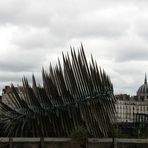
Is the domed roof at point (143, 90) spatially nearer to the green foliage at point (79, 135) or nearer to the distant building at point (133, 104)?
the distant building at point (133, 104)

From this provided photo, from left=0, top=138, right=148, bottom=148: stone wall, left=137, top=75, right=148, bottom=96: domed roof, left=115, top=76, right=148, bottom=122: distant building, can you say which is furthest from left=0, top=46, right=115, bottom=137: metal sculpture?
left=137, top=75, right=148, bottom=96: domed roof

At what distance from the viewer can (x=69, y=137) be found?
47.7m

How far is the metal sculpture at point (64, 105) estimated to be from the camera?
5097 cm

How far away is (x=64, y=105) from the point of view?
51.3 metres

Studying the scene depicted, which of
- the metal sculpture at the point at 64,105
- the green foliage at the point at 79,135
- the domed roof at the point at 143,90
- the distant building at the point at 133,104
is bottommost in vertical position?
the green foliage at the point at 79,135

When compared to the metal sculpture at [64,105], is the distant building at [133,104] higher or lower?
higher

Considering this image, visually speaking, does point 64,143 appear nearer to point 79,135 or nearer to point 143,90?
point 79,135

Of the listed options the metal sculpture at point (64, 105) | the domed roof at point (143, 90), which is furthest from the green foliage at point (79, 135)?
the domed roof at point (143, 90)

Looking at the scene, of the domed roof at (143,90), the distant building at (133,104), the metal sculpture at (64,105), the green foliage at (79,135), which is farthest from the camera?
the domed roof at (143,90)

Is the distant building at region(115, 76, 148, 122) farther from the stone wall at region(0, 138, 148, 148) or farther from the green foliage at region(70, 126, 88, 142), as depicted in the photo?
the green foliage at region(70, 126, 88, 142)

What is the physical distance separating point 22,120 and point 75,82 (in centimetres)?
655


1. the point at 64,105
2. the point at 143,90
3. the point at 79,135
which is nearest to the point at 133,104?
the point at 143,90

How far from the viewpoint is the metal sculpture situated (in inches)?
2007

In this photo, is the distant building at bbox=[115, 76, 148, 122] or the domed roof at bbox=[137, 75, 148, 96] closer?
the distant building at bbox=[115, 76, 148, 122]
